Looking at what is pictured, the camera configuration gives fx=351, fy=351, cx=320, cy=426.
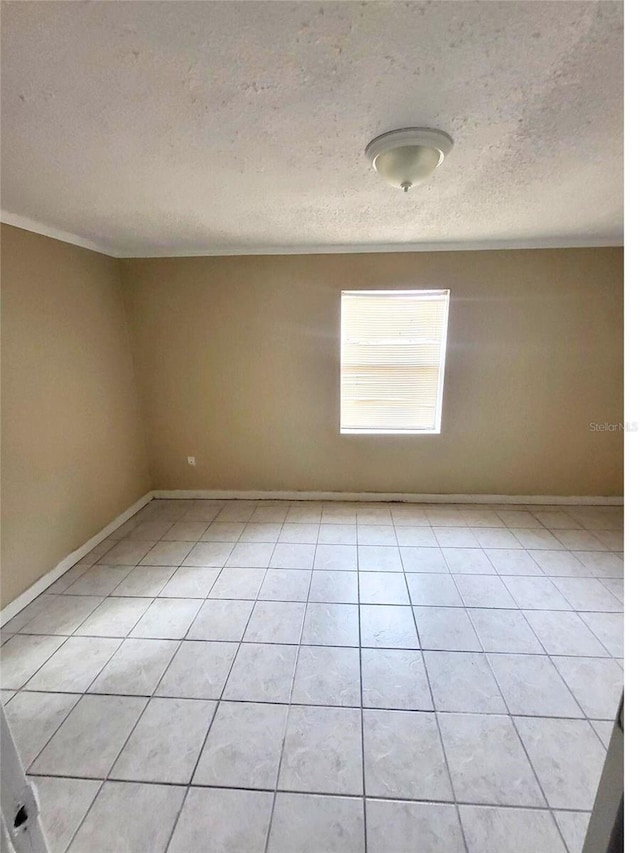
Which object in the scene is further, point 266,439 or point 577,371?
point 266,439

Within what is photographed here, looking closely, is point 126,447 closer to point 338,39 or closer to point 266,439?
point 266,439

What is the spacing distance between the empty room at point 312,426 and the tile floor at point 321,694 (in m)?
0.01

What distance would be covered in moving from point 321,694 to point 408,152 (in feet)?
7.15

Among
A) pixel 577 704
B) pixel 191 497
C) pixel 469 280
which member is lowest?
pixel 577 704

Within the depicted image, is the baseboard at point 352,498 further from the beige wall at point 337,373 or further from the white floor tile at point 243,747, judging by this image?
the white floor tile at point 243,747

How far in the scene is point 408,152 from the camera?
1.28 meters

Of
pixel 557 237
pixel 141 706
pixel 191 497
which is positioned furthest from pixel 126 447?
pixel 557 237

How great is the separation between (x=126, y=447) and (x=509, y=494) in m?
3.41

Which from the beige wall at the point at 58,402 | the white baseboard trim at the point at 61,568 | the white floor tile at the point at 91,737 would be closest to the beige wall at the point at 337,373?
the beige wall at the point at 58,402

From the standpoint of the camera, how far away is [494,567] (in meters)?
2.36

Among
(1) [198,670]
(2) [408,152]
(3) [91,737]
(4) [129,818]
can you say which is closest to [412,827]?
(4) [129,818]

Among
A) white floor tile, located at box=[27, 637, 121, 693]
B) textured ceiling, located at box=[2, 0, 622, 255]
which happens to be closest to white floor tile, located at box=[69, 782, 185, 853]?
white floor tile, located at box=[27, 637, 121, 693]

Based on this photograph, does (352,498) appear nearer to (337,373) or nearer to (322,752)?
(337,373)

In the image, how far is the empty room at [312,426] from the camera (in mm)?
973
